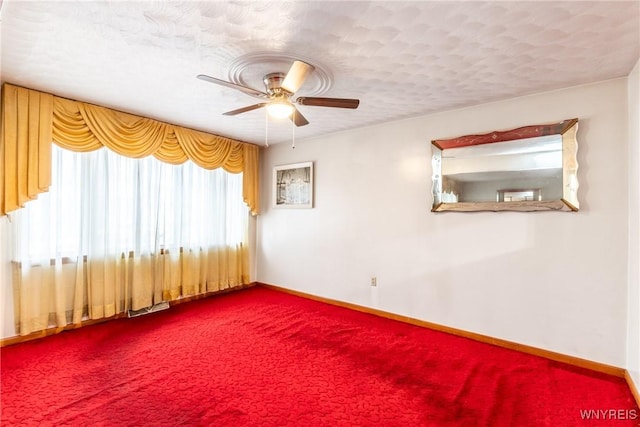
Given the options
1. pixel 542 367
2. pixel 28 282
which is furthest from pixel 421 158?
pixel 28 282

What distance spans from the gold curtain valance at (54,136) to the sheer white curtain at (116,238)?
5.9 inches

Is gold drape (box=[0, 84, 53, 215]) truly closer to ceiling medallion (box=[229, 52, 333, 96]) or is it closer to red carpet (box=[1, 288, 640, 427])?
red carpet (box=[1, 288, 640, 427])

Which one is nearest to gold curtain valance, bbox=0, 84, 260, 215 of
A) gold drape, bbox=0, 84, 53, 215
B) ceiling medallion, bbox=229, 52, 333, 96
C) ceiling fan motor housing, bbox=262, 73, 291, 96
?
gold drape, bbox=0, 84, 53, 215

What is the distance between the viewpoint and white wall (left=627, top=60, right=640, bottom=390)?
210 cm

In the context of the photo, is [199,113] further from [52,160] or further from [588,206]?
[588,206]

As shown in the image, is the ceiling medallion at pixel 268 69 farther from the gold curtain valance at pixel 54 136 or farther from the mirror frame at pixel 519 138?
the gold curtain valance at pixel 54 136

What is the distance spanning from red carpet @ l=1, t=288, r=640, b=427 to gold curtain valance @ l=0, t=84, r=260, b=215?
58.6 inches

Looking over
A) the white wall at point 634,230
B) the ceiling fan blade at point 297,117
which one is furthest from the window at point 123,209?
the white wall at point 634,230

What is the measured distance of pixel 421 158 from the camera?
3.34 m

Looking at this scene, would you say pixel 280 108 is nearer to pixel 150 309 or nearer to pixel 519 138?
pixel 519 138

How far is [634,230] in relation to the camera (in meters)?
2.20

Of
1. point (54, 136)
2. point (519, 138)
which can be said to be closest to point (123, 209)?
point (54, 136)

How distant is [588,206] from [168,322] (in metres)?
4.20

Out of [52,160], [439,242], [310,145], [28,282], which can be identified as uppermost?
[310,145]
